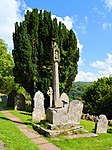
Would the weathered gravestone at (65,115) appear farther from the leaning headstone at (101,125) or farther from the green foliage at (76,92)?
the green foliage at (76,92)

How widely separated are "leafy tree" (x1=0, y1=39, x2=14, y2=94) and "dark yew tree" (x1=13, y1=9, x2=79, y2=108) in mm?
11483

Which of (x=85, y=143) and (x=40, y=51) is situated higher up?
(x=40, y=51)

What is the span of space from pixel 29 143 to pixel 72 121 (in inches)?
150

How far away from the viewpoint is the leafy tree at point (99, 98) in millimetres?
20359

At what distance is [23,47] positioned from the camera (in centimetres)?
1997

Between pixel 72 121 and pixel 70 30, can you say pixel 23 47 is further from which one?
pixel 72 121

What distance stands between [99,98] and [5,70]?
15.4 m

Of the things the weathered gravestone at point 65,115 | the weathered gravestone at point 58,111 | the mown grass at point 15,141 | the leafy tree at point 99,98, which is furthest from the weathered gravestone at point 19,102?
the mown grass at point 15,141

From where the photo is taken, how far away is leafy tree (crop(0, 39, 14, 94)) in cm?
3216

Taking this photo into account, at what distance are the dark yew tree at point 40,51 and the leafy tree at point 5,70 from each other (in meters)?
11.5

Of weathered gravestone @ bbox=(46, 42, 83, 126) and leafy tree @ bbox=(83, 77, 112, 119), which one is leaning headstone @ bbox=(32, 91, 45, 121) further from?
leafy tree @ bbox=(83, 77, 112, 119)

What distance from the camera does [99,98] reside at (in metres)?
21.2

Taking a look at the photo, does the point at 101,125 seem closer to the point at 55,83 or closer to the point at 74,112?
the point at 74,112

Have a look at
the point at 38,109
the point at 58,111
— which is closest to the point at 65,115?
the point at 58,111
